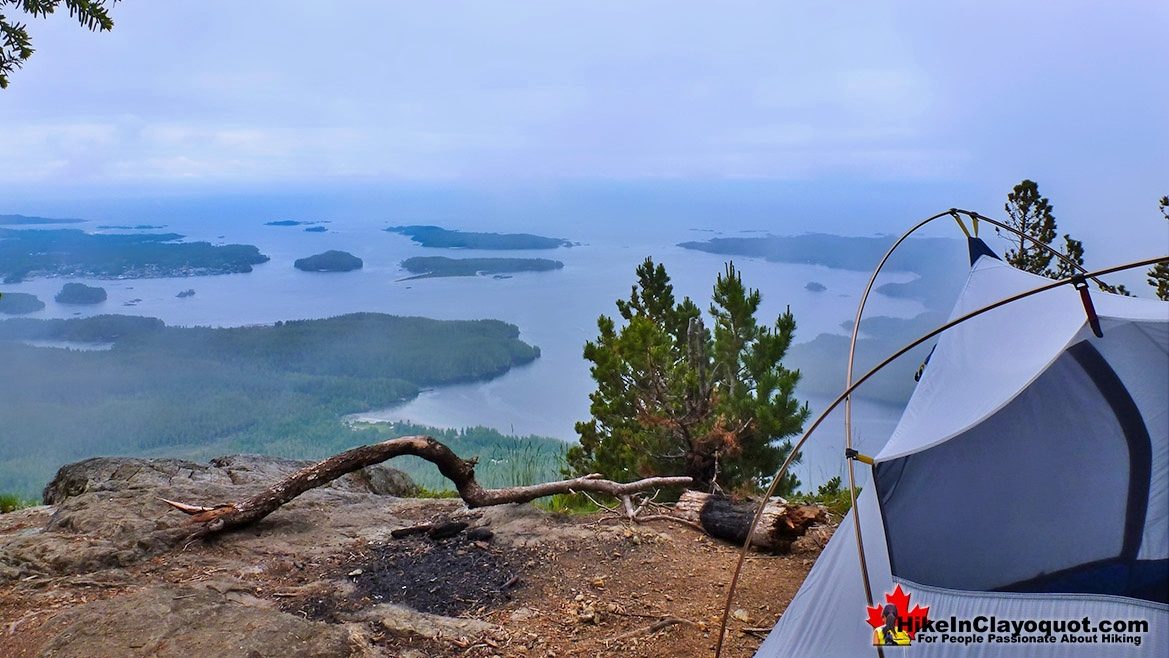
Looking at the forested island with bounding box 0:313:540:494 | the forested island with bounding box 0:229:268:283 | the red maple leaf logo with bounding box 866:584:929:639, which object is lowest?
the forested island with bounding box 0:313:540:494

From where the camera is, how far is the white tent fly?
294cm

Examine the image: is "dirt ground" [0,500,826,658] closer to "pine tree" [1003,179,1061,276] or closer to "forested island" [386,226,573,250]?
"pine tree" [1003,179,1061,276]

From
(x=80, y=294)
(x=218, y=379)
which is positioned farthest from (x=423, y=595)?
(x=80, y=294)

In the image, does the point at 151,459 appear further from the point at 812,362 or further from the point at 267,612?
the point at 812,362

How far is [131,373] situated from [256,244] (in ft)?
19.7

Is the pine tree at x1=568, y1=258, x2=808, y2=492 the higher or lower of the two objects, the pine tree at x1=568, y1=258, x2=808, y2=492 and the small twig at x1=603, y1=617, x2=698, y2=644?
the higher

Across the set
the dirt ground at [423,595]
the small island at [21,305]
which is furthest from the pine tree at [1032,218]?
the small island at [21,305]

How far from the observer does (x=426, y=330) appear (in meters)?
20.1

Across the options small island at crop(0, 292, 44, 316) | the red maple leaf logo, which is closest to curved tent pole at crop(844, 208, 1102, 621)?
the red maple leaf logo

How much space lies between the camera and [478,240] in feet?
76.3

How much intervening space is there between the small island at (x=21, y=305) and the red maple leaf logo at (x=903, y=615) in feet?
71.4

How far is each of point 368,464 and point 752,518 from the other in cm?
293

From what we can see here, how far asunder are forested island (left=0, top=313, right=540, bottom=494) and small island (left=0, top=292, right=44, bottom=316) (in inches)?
16.8

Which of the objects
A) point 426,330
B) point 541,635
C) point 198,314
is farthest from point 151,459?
point 198,314
